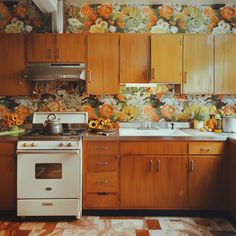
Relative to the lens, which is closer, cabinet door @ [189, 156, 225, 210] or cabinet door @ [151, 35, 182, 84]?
cabinet door @ [189, 156, 225, 210]

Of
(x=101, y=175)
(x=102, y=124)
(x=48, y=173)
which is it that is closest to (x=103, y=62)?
(x=102, y=124)

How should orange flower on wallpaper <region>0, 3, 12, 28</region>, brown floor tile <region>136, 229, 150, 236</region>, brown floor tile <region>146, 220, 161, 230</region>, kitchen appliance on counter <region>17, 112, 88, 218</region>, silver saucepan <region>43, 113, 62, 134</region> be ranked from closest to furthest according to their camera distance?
brown floor tile <region>136, 229, 150, 236</region> < brown floor tile <region>146, 220, 161, 230</region> < kitchen appliance on counter <region>17, 112, 88, 218</region> < silver saucepan <region>43, 113, 62, 134</region> < orange flower on wallpaper <region>0, 3, 12, 28</region>

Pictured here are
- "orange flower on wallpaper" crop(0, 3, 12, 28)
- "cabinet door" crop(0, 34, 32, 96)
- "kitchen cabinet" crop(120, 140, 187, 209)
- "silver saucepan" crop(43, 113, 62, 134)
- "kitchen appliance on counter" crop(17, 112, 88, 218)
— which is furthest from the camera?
"orange flower on wallpaper" crop(0, 3, 12, 28)

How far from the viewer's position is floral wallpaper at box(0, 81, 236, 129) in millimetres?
3816

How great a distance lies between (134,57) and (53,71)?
960 millimetres

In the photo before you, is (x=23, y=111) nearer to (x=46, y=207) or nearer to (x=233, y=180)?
(x=46, y=207)

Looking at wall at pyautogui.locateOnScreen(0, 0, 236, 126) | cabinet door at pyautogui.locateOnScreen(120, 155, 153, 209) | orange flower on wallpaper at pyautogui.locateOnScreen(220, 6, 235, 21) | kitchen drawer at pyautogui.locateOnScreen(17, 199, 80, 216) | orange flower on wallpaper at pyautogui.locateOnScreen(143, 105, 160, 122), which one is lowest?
kitchen drawer at pyautogui.locateOnScreen(17, 199, 80, 216)

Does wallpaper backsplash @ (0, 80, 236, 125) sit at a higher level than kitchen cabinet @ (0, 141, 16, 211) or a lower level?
higher

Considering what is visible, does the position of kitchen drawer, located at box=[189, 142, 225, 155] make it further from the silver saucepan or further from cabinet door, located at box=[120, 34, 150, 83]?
the silver saucepan

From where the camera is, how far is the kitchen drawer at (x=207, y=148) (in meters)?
3.07

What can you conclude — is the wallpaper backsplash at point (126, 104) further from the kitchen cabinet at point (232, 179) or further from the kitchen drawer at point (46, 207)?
the kitchen drawer at point (46, 207)

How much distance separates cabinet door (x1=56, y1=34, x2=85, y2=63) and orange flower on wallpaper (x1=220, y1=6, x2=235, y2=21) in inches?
71.8

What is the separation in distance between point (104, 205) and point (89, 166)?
448mm

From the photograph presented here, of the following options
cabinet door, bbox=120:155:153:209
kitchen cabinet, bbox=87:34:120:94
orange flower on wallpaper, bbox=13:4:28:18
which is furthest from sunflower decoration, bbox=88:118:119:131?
orange flower on wallpaper, bbox=13:4:28:18
